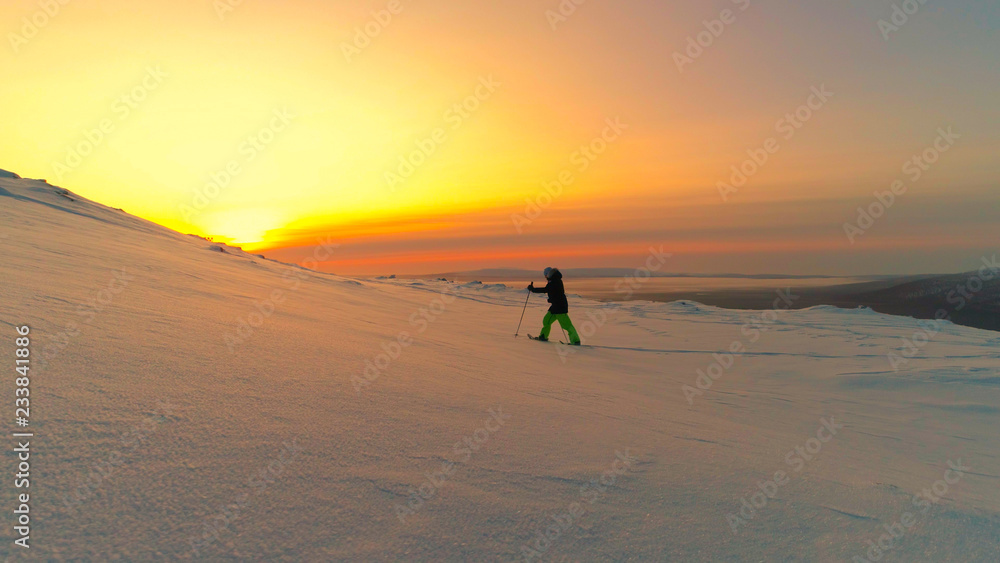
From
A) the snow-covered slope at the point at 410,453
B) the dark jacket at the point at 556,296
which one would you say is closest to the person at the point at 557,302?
the dark jacket at the point at 556,296

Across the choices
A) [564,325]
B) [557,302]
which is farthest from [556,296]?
[564,325]

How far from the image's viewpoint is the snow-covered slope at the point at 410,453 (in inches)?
81.6

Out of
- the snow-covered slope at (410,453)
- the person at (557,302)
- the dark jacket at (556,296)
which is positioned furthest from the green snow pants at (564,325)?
the snow-covered slope at (410,453)

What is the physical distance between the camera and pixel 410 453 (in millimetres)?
2828

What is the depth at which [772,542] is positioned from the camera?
242cm

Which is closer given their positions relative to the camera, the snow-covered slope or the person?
the snow-covered slope

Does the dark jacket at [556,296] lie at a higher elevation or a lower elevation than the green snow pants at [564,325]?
higher

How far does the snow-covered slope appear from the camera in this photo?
2.07 meters

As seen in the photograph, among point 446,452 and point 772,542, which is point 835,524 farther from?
point 446,452

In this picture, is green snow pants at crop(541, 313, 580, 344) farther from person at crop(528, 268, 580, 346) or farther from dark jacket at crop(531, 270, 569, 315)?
dark jacket at crop(531, 270, 569, 315)

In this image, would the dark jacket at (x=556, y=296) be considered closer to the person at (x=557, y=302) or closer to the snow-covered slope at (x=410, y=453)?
the person at (x=557, y=302)

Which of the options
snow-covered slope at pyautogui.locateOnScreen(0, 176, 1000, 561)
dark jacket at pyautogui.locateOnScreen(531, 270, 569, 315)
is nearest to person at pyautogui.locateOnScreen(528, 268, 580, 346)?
dark jacket at pyautogui.locateOnScreen(531, 270, 569, 315)

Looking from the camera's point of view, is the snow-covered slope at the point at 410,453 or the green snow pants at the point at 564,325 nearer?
the snow-covered slope at the point at 410,453

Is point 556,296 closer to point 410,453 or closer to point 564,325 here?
point 564,325
